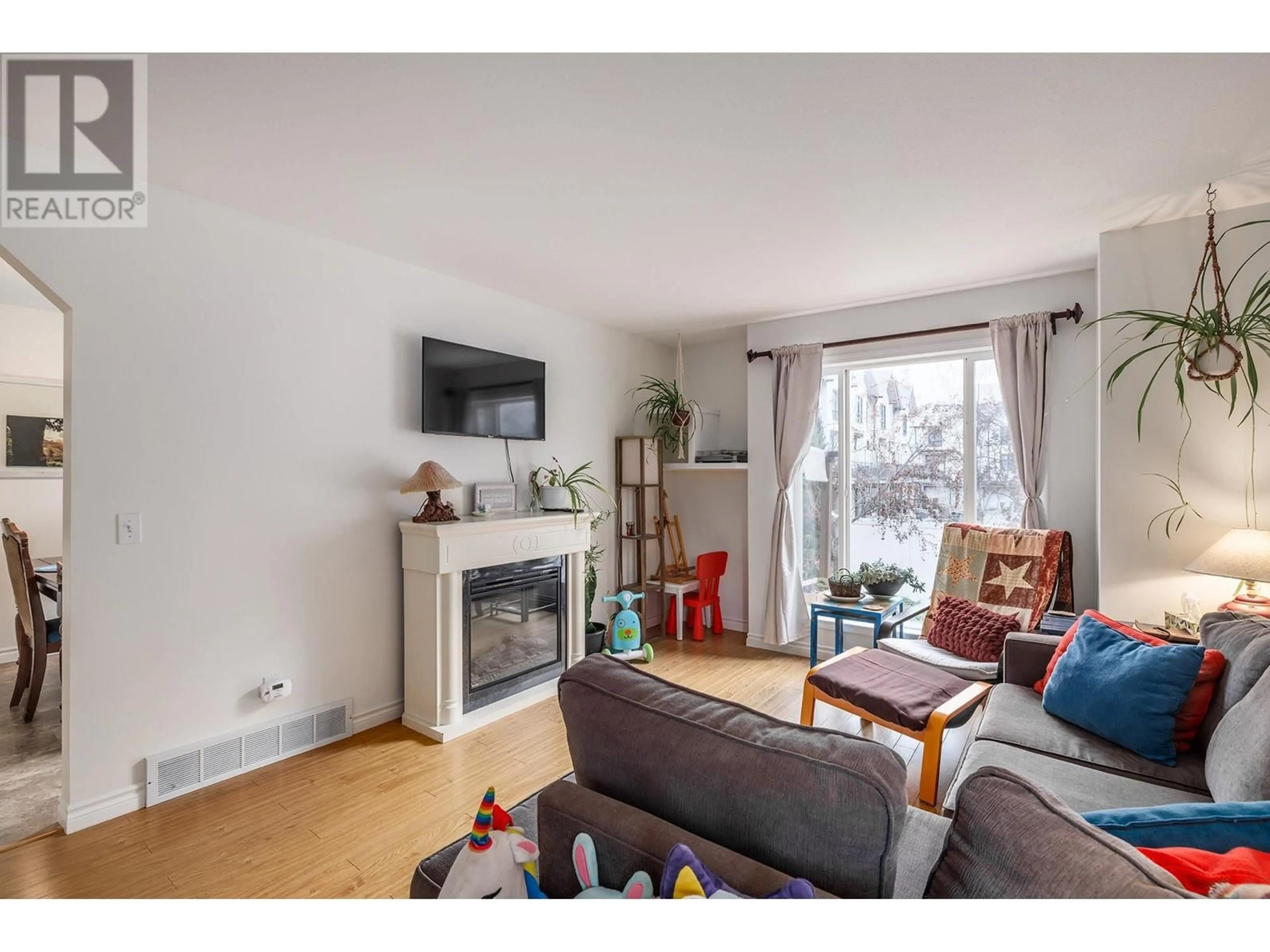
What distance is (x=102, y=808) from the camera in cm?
225

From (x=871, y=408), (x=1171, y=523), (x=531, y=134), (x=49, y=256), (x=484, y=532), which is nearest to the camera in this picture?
(x=531, y=134)

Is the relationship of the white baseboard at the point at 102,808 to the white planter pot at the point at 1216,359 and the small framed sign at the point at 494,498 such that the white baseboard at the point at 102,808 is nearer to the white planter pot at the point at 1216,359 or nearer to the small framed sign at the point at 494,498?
the small framed sign at the point at 494,498

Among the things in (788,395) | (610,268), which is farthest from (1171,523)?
(610,268)

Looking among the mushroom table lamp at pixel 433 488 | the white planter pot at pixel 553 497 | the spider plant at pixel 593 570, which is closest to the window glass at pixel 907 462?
the spider plant at pixel 593 570

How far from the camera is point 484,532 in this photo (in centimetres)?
322

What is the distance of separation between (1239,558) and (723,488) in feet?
10.6

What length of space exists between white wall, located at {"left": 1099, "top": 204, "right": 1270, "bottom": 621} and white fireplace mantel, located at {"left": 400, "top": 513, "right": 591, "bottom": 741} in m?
3.02

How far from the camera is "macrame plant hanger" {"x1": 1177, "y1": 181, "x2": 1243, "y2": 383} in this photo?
2.44 meters

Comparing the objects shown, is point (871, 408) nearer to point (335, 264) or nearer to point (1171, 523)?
point (1171, 523)

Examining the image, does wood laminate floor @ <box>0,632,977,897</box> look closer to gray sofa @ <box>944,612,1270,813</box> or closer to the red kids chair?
gray sofa @ <box>944,612,1270,813</box>

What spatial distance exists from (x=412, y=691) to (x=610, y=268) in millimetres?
2547

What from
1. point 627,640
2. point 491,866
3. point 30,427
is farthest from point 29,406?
point 491,866

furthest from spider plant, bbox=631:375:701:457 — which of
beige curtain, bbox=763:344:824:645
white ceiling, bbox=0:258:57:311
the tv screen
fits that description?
white ceiling, bbox=0:258:57:311

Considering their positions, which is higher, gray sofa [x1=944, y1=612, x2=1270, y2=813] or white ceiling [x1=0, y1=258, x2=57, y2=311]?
white ceiling [x1=0, y1=258, x2=57, y2=311]
